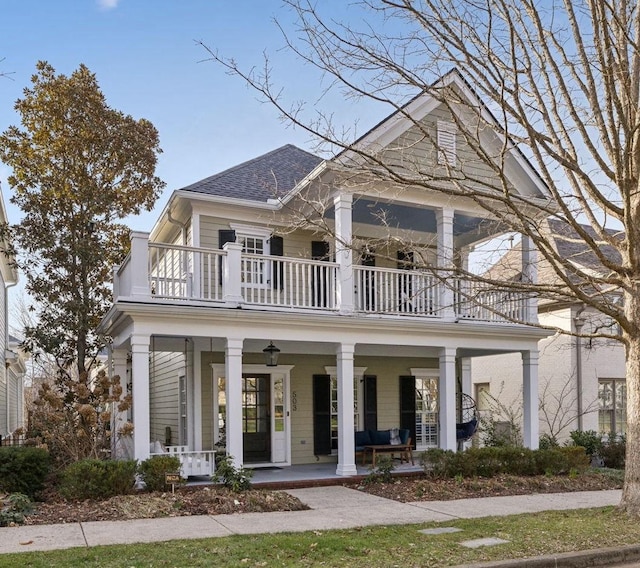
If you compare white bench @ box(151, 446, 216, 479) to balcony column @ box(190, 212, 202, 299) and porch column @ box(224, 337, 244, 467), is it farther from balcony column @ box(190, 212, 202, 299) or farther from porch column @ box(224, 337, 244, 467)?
balcony column @ box(190, 212, 202, 299)

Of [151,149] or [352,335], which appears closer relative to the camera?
[352,335]

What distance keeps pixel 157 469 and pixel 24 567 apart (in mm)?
4286

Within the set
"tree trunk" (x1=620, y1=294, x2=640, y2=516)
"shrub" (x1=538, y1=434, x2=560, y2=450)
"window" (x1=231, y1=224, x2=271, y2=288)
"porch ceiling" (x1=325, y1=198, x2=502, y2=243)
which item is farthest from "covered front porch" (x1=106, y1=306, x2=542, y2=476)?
"tree trunk" (x1=620, y1=294, x2=640, y2=516)

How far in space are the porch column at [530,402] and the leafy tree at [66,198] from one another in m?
9.56

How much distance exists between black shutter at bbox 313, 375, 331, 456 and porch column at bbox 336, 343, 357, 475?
2.61 meters

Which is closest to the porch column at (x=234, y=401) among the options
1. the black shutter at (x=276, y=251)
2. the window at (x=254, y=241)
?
the window at (x=254, y=241)

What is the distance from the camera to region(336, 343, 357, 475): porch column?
504 inches

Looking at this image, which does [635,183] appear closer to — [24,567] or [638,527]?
[638,527]

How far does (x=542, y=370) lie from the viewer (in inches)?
830

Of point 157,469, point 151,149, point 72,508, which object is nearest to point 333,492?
point 157,469

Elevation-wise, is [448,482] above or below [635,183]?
below

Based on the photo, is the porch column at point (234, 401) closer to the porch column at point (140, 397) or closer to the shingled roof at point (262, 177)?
the porch column at point (140, 397)

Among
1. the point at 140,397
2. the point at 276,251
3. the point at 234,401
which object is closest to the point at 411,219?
the point at 276,251

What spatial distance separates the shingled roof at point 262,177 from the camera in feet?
47.9
